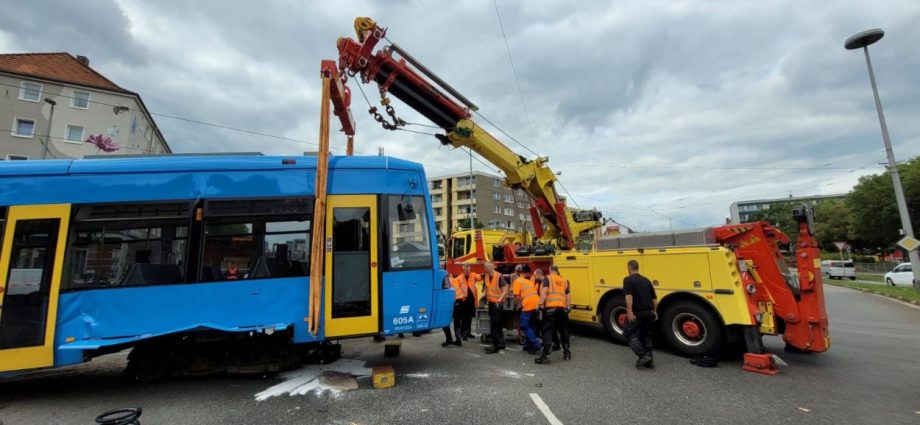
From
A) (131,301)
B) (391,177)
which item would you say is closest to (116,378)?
(131,301)

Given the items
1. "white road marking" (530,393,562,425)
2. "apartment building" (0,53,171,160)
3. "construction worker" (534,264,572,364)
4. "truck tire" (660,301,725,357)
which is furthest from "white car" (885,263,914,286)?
"apartment building" (0,53,171,160)

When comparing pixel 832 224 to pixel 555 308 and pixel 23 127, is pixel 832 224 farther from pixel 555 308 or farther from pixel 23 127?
pixel 23 127

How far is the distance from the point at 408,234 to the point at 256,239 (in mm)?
2042

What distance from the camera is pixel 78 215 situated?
5.30 meters

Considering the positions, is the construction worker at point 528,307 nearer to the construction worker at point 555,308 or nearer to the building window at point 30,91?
the construction worker at point 555,308

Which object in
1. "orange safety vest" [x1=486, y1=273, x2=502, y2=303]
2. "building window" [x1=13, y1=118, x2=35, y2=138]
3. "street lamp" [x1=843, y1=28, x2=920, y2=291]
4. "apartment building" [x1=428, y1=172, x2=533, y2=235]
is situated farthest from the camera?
"apartment building" [x1=428, y1=172, x2=533, y2=235]

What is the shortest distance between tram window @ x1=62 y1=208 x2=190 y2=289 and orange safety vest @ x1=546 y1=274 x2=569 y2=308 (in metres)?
5.49

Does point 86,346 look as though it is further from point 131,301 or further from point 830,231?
point 830,231

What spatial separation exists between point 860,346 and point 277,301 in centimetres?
1061

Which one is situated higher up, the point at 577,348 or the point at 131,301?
the point at 131,301

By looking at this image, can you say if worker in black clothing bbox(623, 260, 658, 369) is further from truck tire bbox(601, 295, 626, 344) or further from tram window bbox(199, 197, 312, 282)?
tram window bbox(199, 197, 312, 282)

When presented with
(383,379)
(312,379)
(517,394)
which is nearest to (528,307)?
(517,394)

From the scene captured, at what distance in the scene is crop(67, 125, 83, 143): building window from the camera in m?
26.8

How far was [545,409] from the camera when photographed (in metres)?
4.56
